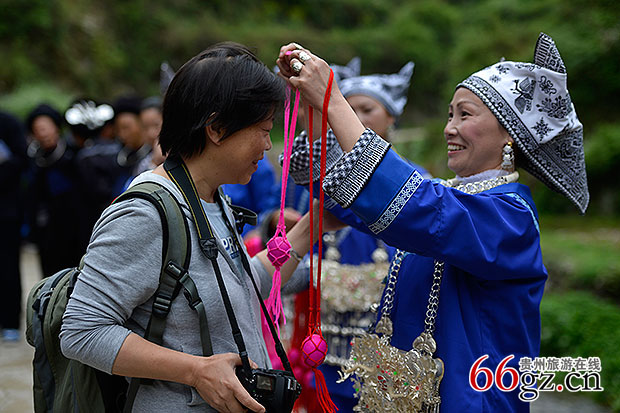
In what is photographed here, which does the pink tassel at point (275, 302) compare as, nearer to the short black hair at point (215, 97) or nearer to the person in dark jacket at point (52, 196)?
the short black hair at point (215, 97)

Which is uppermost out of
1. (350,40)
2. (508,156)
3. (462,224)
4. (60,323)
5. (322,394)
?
(508,156)

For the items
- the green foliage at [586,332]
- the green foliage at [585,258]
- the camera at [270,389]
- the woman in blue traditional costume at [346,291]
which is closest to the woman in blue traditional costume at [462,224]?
the camera at [270,389]

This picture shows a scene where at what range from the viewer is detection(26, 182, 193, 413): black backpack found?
1565mm

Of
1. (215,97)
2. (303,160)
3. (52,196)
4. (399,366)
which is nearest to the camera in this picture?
(215,97)

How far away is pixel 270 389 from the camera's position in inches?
63.3

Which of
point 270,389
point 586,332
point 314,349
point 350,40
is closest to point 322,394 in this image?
point 314,349

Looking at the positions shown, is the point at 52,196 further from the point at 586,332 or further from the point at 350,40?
the point at 350,40

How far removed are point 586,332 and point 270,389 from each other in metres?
4.10

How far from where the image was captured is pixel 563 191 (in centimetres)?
209

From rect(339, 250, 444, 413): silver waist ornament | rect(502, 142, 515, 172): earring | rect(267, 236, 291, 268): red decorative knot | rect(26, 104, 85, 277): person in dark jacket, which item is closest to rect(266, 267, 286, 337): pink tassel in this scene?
rect(267, 236, 291, 268): red decorative knot

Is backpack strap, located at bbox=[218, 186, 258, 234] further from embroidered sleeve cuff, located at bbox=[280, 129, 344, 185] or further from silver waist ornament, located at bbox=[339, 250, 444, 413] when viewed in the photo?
silver waist ornament, located at bbox=[339, 250, 444, 413]

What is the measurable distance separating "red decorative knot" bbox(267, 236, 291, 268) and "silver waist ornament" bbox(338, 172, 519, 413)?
1.35 ft

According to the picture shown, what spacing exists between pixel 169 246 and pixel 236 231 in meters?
0.39

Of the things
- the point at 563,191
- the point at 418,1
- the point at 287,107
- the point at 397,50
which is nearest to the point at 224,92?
the point at 287,107
